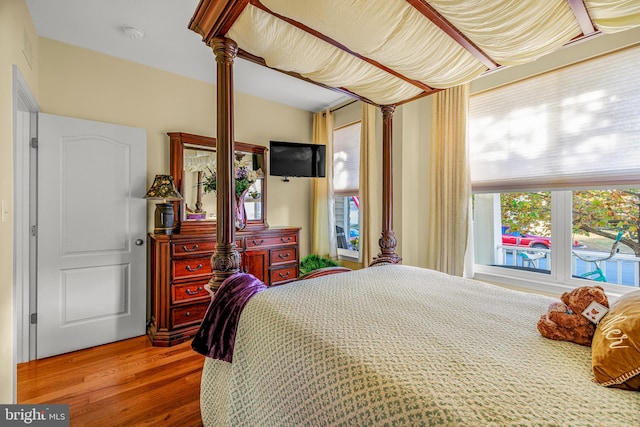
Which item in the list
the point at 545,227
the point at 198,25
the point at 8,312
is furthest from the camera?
the point at 545,227

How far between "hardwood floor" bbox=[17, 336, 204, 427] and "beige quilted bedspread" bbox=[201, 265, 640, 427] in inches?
23.8

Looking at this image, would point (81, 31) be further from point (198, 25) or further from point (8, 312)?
point (8, 312)

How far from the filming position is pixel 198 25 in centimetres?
139

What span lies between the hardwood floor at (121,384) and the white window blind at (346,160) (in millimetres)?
2558

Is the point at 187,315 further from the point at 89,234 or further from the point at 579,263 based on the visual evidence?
the point at 579,263

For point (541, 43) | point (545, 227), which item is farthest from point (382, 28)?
point (545, 227)

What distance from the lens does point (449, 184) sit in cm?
267

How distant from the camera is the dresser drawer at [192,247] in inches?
106

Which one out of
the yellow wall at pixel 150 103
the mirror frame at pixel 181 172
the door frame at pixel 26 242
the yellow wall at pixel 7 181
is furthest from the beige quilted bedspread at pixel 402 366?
the yellow wall at pixel 150 103

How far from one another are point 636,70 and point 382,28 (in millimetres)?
1892

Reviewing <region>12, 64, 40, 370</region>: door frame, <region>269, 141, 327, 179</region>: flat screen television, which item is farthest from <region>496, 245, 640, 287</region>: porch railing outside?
<region>12, 64, 40, 370</region>: door frame

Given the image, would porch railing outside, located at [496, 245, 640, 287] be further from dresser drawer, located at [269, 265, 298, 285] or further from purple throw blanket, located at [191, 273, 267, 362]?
purple throw blanket, located at [191, 273, 267, 362]

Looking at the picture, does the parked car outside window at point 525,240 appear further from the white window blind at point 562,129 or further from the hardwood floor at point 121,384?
the hardwood floor at point 121,384

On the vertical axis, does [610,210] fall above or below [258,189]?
below
